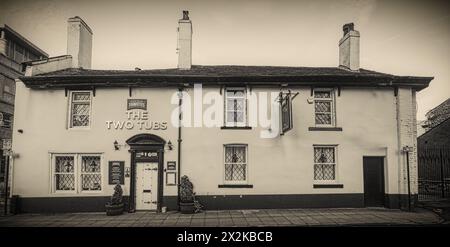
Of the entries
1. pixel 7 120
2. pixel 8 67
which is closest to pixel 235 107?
pixel 7 120

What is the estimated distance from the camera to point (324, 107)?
559 inches

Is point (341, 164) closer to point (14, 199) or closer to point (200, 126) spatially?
point (200, 126)

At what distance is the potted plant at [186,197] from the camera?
12.5 meters

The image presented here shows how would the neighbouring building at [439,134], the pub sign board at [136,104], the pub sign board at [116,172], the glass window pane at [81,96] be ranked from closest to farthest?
the pub sign board at [116,172], the pub sign board at [136,104], the glass window pane at [81,96], the neighbouring building at [439,134]

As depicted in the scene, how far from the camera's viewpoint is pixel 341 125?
13.8 metres

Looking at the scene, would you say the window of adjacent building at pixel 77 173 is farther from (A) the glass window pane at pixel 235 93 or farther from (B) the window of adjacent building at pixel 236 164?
(A) the glass window pane at pixel 235 93

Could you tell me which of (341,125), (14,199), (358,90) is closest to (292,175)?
(341,125)

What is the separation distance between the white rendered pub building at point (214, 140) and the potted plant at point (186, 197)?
48 cm

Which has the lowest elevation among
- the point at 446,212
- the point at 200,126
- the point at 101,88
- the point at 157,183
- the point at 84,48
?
the point at 446,212

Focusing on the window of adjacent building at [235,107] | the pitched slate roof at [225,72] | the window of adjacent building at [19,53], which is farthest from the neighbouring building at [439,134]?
the window of adjacent building at [19,53]

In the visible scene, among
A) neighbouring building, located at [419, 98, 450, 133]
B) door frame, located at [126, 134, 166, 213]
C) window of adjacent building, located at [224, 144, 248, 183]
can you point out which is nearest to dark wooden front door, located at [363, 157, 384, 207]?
window of adjacent building, located at [224, 144, 248, 183]

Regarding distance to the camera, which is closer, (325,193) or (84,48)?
(325,193)

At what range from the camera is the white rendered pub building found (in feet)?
43.3

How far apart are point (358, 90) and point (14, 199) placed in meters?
16.7
